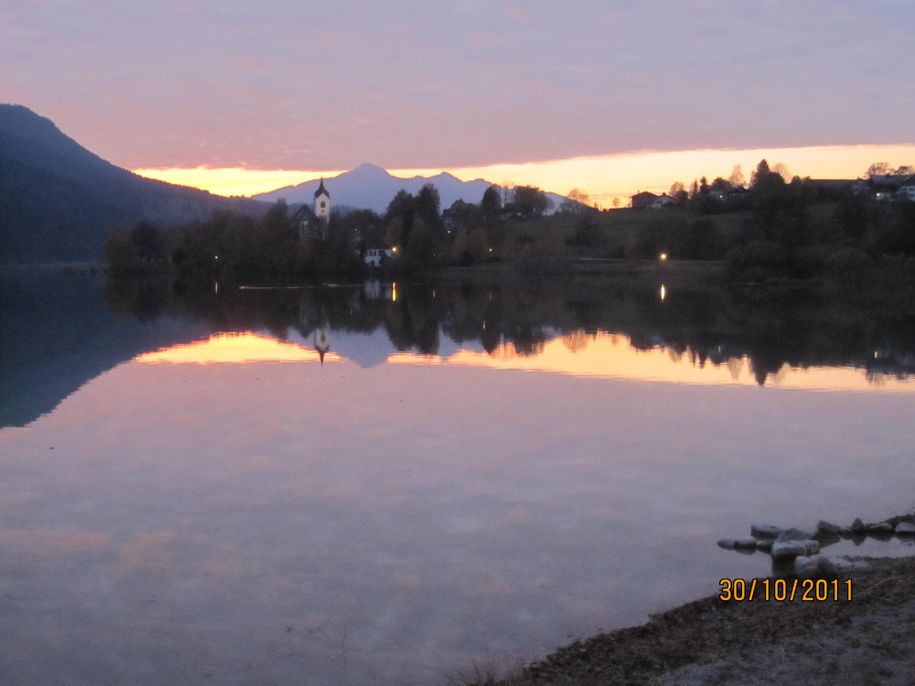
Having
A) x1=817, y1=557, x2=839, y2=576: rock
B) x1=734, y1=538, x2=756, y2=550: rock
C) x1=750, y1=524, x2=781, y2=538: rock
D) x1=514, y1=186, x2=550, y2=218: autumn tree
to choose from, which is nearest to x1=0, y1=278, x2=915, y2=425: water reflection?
x1=750, y1=524, x2=781, y2=538: rock

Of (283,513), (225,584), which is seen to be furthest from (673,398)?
(225,584)

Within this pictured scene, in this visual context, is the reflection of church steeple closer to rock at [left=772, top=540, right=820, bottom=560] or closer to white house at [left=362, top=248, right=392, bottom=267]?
rock at [left=772, top=540, right=820, bottom=560]

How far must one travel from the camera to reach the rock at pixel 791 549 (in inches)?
337

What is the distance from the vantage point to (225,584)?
26.5ft

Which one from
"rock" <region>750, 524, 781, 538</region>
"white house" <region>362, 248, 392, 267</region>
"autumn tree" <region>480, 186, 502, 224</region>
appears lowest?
"rock" <region>750, 524, 781, 538</region>

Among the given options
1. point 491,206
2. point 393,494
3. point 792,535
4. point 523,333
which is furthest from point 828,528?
point 491,206

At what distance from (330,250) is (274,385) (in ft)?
236

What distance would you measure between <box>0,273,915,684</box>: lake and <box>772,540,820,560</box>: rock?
260 millimetres

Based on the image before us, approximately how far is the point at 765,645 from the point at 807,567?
207 cm

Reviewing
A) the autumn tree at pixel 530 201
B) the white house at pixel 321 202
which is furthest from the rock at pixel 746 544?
the white house at pixel 321 202

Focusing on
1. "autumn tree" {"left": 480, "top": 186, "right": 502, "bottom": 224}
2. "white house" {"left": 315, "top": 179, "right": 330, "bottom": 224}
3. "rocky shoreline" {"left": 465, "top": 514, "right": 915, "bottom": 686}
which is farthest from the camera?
"white house" {"left": 315, "top": 179, "right": 330, "bottom": 224}

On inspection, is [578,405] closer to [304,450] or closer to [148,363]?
[304,450]

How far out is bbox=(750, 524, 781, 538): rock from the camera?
912cm

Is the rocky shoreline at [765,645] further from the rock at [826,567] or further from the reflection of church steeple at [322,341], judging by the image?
the reflection of church steeple at [322,341]
